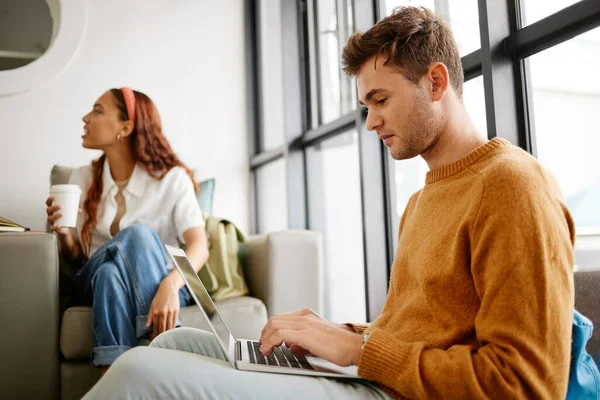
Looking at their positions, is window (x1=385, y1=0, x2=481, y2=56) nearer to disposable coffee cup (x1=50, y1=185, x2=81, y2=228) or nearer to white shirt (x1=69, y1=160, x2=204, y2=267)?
white shirt (x1=69, y1=160, x2=204, y2=267)

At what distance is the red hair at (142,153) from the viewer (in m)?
2.06

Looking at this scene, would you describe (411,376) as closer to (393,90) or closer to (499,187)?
(499,187)

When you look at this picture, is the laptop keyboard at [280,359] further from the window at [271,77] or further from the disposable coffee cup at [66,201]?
the window at [271,77]

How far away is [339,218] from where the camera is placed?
2.64 m

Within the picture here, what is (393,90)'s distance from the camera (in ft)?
2.99

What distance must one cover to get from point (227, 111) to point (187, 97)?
25cm

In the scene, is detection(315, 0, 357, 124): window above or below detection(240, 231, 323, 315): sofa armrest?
above

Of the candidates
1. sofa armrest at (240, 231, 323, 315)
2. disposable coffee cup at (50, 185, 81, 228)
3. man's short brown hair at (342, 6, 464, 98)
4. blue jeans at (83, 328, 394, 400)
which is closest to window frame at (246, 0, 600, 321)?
sofa armrest at (240, 231, 323, 315)

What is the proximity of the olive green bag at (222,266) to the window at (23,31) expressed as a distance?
1.63 metres

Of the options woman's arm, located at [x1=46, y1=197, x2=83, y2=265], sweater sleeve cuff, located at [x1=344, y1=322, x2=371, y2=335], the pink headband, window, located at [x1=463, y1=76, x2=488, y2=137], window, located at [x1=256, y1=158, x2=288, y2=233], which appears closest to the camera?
sweater sleeve cuff, located at [x1=344, y1=322, x2=371, y2=335]

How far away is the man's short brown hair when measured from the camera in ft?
2.97

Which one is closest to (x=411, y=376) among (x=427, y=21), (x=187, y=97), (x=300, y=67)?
(x=427, y=21)

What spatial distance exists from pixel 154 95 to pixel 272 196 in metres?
0.88

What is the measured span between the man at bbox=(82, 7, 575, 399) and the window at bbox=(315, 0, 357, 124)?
1.36 m
